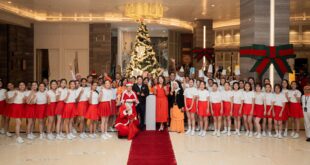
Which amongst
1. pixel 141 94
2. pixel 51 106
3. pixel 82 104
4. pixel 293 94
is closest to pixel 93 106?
pixel 82 104

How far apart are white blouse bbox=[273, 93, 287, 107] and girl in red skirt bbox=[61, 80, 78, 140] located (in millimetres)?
5567

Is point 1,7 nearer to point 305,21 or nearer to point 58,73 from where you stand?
point 58,73

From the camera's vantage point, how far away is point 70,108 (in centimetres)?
931

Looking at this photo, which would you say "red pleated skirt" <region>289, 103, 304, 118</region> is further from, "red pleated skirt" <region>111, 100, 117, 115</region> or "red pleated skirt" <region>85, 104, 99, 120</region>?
"red pleated skirt" <region>85, 104, 99, 120</region>

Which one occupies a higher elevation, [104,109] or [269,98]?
[269,98]

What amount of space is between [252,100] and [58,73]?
15.1 m

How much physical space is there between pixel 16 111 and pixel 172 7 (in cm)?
922

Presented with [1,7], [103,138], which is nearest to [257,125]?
[103,138]

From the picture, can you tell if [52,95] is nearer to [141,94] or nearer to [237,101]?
[141,94]

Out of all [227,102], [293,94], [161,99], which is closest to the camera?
[293,94]

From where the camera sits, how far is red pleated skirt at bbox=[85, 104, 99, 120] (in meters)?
9.34

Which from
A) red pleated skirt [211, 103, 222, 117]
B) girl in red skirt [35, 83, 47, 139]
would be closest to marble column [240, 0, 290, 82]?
red pleated skirt [211, 103, 222, 117]

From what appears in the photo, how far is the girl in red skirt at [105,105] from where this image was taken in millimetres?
9477

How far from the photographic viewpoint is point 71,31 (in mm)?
21500
